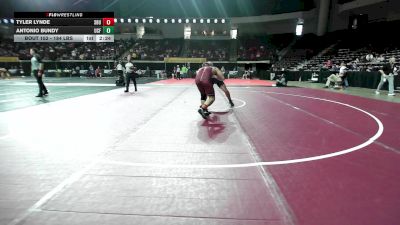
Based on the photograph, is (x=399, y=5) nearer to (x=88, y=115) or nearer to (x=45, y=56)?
(x=88, y=115)

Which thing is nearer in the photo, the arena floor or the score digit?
the arena floor

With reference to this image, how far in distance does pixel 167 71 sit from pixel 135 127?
32.7 m

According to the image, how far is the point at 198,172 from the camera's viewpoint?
13.2 feet

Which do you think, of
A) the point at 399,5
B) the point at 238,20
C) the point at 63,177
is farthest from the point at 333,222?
the point at 238,20

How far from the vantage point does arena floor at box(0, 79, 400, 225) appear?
2.85 metres

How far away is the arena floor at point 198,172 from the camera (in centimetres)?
285
